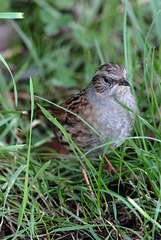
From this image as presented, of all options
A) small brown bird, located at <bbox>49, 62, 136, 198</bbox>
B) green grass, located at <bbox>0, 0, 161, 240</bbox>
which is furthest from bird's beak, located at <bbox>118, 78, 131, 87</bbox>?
green grass, located at <bbox>0, 0, 161, 240</bbox>

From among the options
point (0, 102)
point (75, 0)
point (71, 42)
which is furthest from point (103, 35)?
point (0, 102)

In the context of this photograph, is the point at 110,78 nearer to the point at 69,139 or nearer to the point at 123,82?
the point at 123,82

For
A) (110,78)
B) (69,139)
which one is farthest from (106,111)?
(69,139)

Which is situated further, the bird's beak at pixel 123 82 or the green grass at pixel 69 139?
the bird's beak at pixel 123 82

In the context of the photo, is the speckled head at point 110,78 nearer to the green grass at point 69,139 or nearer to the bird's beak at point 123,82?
the bird's beak at point 123,82

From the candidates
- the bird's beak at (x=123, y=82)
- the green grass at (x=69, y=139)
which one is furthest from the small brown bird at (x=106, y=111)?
the green grass at (x=69, y=139)

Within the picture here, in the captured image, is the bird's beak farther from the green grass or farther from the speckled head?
the green grass
